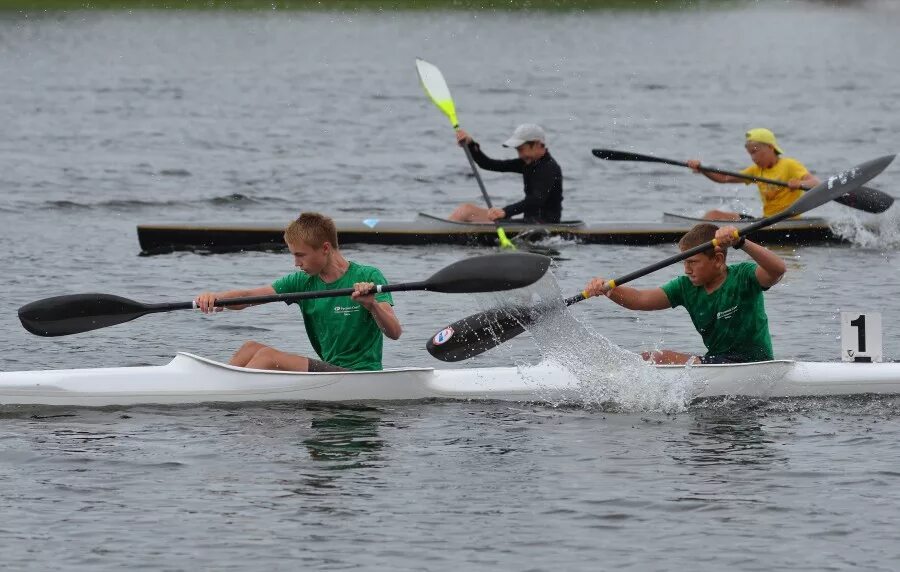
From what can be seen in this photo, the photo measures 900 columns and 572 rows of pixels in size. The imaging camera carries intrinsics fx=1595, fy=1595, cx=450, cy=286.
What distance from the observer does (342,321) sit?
1027 cm

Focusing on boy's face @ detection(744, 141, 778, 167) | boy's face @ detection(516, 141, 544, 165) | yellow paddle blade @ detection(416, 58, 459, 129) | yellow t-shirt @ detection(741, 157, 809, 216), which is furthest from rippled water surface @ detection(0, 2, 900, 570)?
yellow paddle blade @ detection(416, 58, 459, 129)

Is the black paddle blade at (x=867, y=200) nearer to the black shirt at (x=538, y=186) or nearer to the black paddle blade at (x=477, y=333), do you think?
the black shirt at (x=538, y=186)

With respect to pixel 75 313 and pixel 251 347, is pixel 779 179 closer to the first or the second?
pixel 251 347

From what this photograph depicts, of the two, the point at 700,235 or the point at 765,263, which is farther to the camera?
the point at 700,235

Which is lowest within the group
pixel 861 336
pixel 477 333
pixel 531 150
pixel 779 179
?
pixel 861 336

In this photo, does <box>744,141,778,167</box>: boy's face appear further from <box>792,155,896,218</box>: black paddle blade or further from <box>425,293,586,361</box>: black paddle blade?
<box>425,293,586,361</box>: black paddle blade

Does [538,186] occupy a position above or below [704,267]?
above

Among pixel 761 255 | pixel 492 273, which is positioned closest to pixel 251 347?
pixel 492 273

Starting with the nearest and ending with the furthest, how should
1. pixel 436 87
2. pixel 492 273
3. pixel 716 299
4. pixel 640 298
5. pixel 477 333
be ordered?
pixel 492 273
pixel 716 299
pixel 640 298
pixel 477 333
pixel 436 87

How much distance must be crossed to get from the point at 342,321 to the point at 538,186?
7309 millimetres

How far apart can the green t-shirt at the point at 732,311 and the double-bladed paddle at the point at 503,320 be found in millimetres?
254

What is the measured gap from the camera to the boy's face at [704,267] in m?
10.2

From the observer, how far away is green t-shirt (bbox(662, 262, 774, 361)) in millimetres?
10312

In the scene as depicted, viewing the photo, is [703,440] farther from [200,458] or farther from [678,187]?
[678,187]
